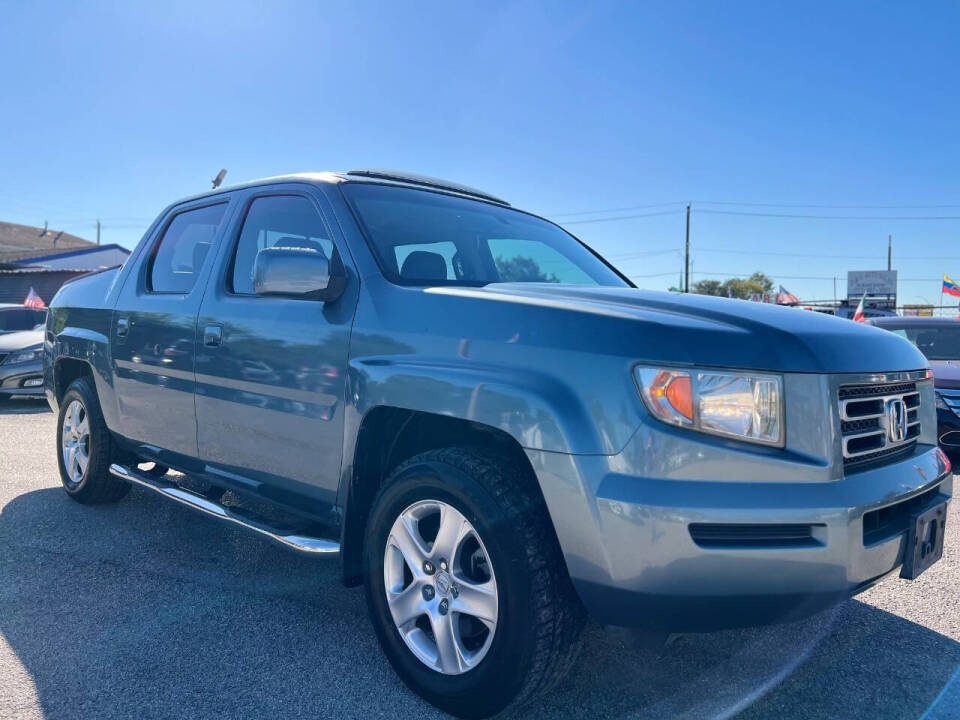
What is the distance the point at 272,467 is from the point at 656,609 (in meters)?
1.79

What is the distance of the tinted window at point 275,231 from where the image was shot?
3402 millimetres

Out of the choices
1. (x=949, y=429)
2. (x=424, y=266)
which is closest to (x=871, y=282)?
(x=949, y=429)

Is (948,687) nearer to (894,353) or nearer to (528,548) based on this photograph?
(894,353)

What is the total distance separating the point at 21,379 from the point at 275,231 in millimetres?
8198

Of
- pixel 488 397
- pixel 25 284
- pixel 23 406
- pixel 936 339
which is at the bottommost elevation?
pixel 23 406

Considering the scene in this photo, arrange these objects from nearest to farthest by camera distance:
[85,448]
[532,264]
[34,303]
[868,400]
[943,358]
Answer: [868,400] < [532,264] < [85,448] < [943,358] < [34,303]

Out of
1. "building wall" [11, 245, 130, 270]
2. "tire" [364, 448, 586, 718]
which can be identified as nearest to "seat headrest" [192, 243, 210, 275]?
"tire" [364, 448, 586, 718]

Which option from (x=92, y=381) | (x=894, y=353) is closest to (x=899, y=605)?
(x=894, y=353)

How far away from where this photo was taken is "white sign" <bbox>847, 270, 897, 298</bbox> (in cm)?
5850

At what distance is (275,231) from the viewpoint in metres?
3.64

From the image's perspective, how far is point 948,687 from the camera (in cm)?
271

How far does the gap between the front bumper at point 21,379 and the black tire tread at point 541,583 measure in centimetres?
954

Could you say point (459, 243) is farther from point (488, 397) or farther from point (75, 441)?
point (75, 441)

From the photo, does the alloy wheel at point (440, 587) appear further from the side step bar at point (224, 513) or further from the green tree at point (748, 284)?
the green tree at point (748, 284)
